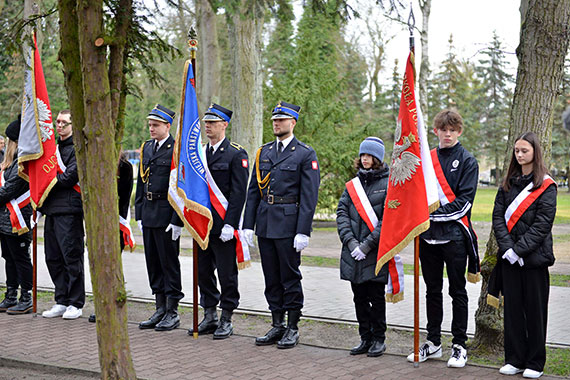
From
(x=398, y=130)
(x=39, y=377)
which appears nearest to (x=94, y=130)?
(x=39, y=377)

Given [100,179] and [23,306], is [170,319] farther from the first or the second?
[100,179]

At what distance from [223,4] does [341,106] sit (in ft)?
47.7

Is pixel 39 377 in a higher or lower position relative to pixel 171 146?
lower

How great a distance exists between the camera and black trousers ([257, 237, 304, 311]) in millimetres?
6742

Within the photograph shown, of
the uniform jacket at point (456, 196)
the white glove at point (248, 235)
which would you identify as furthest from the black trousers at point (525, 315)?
the white glove at point (248, 235)

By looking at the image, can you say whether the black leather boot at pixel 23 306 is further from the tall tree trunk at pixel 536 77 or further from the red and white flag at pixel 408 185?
the tall tree trunk at pixel 536 77

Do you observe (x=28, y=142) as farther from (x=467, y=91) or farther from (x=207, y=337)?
(x=467, y=91)

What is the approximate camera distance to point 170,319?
744 centimetres

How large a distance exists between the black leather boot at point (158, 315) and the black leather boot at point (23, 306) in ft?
5.29

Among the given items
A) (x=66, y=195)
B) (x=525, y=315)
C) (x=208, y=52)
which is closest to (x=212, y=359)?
(x=525, y=315)

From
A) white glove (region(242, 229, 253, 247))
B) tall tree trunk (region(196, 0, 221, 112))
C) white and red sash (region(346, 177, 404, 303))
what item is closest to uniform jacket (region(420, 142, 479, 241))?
white and red sash (region(346, 177, 404, 303))

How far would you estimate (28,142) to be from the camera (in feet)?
26.3

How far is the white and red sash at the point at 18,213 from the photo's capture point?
8383mm

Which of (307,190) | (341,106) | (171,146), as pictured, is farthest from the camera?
(341,106)
